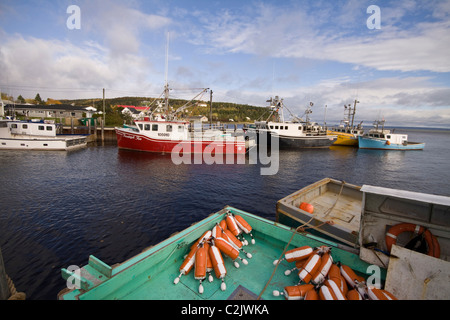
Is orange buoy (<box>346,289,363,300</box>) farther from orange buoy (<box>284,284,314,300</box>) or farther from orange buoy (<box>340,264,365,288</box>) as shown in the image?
orange buoy (<box>284,284,314,300</box>)

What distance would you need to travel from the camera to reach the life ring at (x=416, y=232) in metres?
4.23

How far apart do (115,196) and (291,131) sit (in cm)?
3468

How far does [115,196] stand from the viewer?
13516 millimetres

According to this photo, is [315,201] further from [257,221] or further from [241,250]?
[241,250]

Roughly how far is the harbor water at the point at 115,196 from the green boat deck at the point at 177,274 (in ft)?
12.0

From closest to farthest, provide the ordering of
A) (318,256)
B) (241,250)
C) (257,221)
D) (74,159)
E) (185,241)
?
(318,256) → (185,241) → (241,250) → (257,221) → (74,159)

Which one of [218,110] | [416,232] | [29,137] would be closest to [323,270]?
[416,232]

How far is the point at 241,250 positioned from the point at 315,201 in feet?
18.8

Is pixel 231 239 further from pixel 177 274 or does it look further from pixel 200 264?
pixel 177 274

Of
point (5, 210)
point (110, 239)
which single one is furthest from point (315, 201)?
point (5, 210)

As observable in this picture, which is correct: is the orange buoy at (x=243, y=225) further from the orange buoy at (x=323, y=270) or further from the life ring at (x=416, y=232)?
the life ring at (x=416, y=232)

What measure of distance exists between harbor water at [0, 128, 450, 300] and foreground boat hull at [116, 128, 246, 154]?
5.01 feet

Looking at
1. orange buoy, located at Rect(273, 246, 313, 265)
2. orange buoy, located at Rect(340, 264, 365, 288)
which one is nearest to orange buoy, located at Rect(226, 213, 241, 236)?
orange buoy, located at Rect(273, 246, 313, 265)

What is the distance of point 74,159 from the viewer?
23.3 metres
